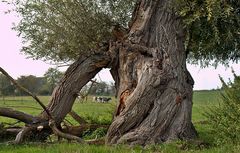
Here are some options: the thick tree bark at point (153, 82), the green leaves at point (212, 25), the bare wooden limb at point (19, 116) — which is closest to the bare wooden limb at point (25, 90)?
the bare wooden limb at point (19, 116)

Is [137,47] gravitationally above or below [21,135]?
above

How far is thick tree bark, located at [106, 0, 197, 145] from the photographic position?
1341 cm

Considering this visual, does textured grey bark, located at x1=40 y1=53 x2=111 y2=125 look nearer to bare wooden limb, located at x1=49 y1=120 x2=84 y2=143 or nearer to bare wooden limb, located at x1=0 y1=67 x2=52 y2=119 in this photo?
bare wooden limb, located at x1=0 y1=67 x2=52 y2=119

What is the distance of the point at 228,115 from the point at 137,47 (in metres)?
4.39

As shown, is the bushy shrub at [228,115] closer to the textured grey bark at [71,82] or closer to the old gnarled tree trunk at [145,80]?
the old gnarled tree trunk at [145,80]

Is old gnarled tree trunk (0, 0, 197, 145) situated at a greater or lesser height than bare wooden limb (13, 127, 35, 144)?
greater

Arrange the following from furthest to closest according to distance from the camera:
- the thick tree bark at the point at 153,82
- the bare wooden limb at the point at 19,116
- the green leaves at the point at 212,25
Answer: the bare wooden limb at the point at 19,116 < the thick tree bark at the point at 153,82 < the green leaves at the point at 212,25

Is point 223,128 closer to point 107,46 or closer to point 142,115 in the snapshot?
point 142,115

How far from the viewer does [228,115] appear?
1148cm

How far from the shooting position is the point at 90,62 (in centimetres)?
1567

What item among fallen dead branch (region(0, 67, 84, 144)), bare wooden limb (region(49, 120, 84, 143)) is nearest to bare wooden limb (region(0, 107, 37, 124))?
fallen dead branch (region(0, 67, 84, 144))

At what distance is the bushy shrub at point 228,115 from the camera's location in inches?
437

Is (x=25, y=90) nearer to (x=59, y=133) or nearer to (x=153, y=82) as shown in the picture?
(x=59, y=133)

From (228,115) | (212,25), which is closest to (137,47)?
(212,25)
